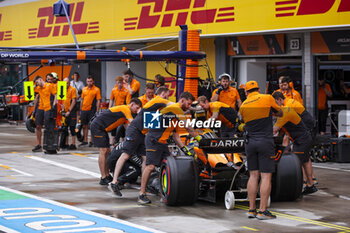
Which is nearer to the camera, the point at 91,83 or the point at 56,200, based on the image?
the point at 56,200

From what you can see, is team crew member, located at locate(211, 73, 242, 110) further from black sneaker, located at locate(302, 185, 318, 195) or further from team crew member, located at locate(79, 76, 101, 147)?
team crew member, located at locate(79, 76, 101, 147)

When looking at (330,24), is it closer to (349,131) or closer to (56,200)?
(349,131)

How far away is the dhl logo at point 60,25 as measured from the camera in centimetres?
2662

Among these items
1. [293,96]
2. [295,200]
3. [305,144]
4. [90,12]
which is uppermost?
Answer: [90,12]

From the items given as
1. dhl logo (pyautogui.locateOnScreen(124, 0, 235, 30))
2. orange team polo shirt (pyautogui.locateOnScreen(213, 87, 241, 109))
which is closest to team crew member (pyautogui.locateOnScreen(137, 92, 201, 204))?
orange team polo shirt (pyautogui.locateOnScreen(213, 87, 241, 109))

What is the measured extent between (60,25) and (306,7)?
13008mm

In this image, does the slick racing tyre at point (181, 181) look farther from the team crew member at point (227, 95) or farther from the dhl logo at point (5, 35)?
the dhl logo at point (5, 35)

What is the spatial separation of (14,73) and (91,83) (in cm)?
1529

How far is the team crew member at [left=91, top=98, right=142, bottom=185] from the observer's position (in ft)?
40.8

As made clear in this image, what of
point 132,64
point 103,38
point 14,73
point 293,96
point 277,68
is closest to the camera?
point 293,96

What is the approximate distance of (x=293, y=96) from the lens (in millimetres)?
14359

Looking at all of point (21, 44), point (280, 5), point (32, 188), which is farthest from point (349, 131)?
point (21, 44)

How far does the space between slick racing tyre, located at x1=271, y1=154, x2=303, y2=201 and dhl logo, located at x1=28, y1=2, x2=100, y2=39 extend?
53.5 feet

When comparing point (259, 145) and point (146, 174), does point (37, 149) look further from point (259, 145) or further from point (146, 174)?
point (259, 145)
